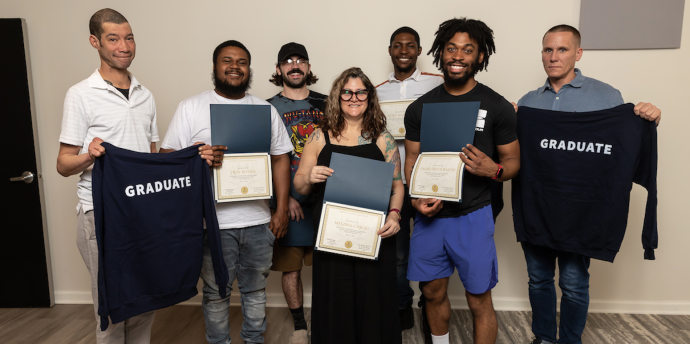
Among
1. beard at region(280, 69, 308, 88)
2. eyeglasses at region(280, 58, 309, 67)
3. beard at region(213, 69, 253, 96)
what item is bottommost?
beard at region(213, 69, 253, 96)

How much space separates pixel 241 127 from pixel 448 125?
3.44 ft

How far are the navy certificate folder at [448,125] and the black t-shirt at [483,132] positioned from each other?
0.37ft

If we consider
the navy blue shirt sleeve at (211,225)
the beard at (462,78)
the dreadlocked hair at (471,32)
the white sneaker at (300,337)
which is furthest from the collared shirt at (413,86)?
the white sneaker at (300,337)

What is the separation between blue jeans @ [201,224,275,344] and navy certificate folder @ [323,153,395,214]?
61cm

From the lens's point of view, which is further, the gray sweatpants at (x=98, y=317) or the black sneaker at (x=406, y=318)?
the black sneaker at (x=406, y=318)

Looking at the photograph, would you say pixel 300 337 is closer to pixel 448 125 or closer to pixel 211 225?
pixel 211 225

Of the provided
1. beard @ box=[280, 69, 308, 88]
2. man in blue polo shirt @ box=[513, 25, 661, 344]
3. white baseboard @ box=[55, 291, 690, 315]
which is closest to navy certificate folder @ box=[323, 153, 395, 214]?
beard @ box=[280, 69, 308, 88]

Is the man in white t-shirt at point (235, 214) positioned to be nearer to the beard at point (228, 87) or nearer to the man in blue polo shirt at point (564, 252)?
the beard at point (228, 87)

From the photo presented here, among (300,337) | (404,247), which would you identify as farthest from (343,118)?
(300,337)

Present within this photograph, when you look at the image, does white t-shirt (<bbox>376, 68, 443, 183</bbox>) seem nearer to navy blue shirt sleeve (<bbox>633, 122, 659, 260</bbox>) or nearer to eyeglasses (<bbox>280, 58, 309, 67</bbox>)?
eyeglasses (<bbox>280, 58, 309, 67</bbox>)

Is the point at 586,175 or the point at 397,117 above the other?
the point at 397,117

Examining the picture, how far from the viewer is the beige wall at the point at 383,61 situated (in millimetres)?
2893

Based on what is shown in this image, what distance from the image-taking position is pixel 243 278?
2.20 metres

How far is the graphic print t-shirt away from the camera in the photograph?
2449mm
